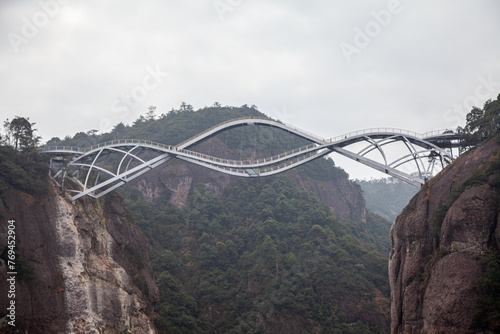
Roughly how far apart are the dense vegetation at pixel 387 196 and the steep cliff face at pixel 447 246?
102 metres

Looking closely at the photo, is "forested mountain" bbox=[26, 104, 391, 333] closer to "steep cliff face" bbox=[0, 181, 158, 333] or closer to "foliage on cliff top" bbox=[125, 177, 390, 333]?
"foliage on cliff top" bbox=[125, 177, 390, 333]

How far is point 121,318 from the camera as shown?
32469 millimetres

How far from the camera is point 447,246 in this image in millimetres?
24344

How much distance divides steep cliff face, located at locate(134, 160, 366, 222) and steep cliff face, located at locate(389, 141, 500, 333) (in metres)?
40.5

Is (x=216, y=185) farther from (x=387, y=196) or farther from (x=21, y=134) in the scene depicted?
(x=387, y=196)

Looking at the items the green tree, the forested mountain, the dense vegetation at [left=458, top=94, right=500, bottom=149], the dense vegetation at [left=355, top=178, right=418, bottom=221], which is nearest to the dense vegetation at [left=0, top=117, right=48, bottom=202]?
the green tree

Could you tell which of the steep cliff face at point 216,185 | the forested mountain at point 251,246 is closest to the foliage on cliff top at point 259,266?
the forested mountain at point 251,246

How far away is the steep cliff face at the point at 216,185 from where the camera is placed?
63812 mm

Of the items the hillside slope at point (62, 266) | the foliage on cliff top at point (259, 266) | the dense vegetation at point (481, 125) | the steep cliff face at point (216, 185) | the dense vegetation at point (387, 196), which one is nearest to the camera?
the hillside slope at point (62, 266)

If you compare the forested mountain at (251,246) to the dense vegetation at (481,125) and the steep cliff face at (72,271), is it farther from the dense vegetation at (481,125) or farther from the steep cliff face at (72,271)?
the dense vegetation at (481,125)

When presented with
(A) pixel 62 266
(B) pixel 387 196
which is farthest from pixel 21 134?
(B) pixel 387 196

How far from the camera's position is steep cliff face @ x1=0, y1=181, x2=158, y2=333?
88.4ft

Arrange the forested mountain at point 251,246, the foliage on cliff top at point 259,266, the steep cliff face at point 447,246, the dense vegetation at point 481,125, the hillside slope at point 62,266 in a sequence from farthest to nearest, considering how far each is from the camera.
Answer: the forested mountain at point 251,246, the foliage on cliff top at point 259,266, the dense vegetation at point 481,125, the hillside slope at point 62,266, the steep cliff face at point 447,246

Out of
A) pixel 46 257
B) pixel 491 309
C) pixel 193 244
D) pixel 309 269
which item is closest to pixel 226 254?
pixel 193 244
